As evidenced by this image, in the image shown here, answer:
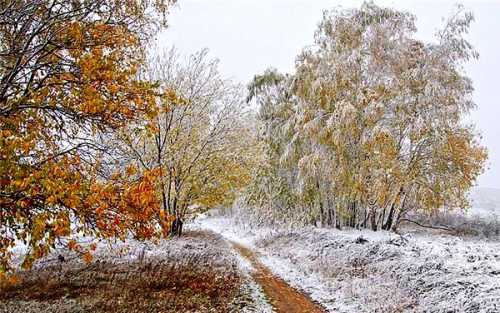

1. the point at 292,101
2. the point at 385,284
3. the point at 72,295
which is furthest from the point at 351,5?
the point at 72,295

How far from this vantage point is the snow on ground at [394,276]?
8.39m

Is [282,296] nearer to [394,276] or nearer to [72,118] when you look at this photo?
[394,276]

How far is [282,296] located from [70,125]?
263 inches

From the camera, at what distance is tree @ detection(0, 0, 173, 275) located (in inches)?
217

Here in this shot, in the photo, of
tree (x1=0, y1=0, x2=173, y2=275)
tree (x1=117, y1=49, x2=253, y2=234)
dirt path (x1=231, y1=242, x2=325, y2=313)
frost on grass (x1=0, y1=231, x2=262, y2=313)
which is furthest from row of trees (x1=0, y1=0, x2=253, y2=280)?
tree (x1=117, y1=49, x2=253, y2=234)

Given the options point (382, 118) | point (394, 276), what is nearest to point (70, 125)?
point (394, 276)

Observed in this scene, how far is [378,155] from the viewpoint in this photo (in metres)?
19.0

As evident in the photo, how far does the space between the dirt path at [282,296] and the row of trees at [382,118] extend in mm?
8054

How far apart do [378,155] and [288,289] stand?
32.5ft

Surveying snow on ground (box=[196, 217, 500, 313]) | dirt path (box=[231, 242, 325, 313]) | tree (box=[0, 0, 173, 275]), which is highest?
tree (box=[0, 0, 173, 275])

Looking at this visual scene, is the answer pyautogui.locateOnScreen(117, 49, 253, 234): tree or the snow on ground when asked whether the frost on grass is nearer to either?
the snow on ground

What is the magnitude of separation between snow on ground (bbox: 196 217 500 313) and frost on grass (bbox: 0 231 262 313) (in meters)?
2.40

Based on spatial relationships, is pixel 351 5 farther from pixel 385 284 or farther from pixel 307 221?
pixel 385 284

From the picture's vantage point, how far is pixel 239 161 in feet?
68.0
